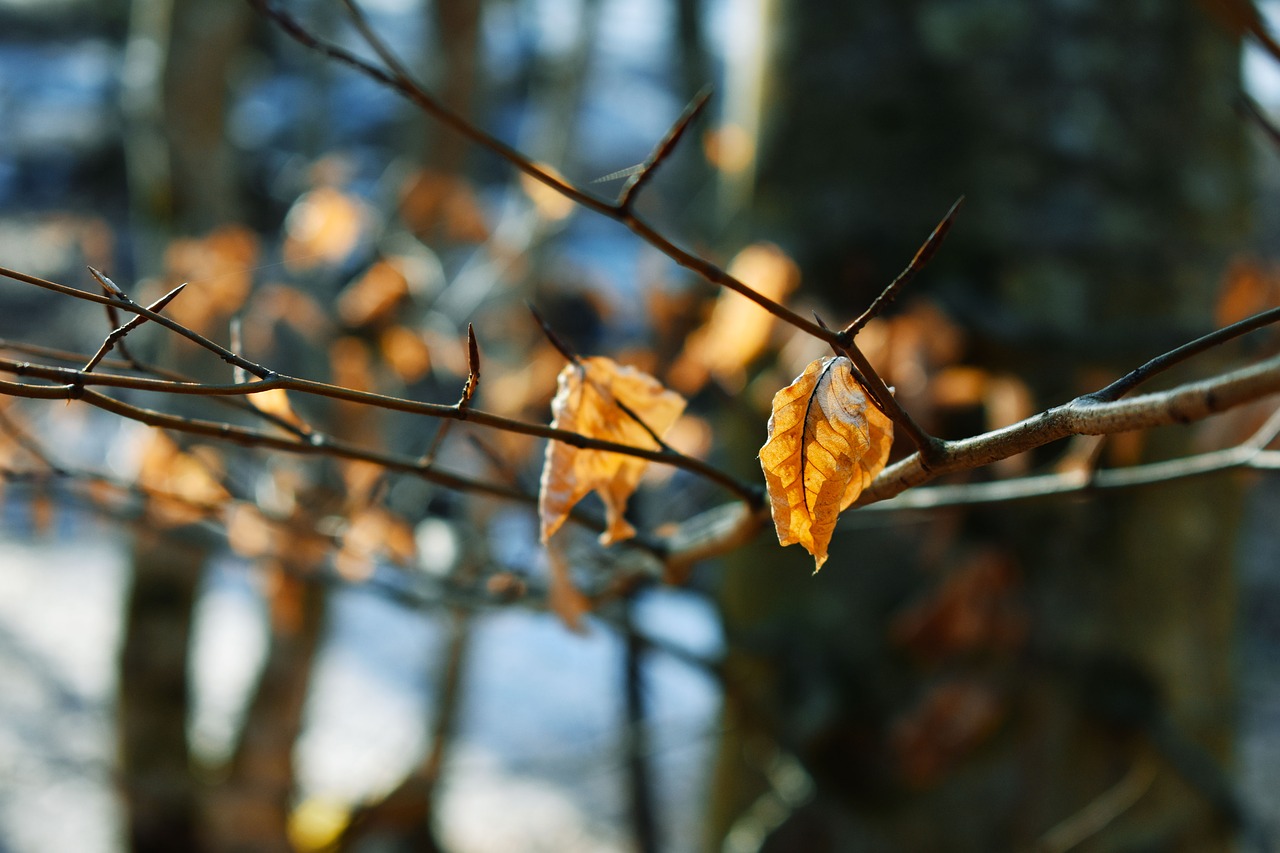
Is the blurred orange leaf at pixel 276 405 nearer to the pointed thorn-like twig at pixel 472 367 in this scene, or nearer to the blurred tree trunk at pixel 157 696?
the pointed thorn-like twig at pixel 472 367

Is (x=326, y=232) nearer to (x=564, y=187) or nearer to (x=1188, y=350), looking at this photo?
(x=564, y=187)

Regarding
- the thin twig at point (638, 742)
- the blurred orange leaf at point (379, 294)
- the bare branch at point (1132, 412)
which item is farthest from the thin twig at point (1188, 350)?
the blurred orange leaf at point (379, 294)

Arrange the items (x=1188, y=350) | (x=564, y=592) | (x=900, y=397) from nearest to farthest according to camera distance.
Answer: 1. (x=1188, y=350)
2. (x=564, y=592)
3. (x=900, y=397)

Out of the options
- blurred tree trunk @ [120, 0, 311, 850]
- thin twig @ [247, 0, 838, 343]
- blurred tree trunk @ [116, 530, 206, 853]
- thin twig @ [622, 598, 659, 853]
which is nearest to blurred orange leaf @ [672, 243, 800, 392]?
thin twig @ [622, 598, 659, 853]

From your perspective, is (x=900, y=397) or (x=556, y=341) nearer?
(x=556, y=341)

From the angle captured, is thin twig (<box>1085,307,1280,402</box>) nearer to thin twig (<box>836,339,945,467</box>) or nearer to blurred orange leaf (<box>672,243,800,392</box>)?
thin twig (<box>836,339,945,467</box>)

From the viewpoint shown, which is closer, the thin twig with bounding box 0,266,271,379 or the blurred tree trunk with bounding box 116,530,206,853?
the thin twig with bounding box 0,266,271,379

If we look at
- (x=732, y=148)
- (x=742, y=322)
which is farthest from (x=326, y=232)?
(x=742, y=322)
